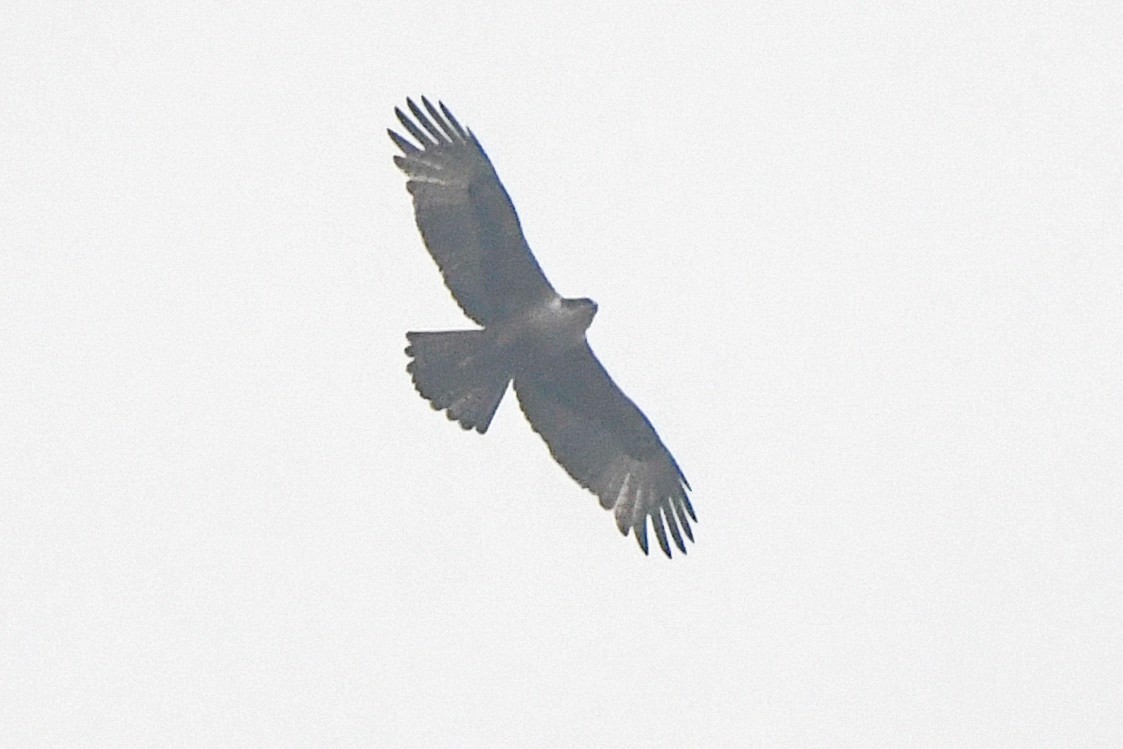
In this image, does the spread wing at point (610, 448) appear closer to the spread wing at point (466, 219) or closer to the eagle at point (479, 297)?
the eagle at point (479, 297)

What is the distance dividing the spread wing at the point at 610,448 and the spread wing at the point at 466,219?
2.73 ft

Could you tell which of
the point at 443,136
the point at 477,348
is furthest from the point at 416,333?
the point at 443,136

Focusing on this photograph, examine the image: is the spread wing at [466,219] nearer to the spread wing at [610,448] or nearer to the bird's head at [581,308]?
the bird's head at [581,308]

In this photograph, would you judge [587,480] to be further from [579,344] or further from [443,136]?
[443,136]

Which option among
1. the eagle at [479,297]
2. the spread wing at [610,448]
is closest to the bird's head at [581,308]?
the eagle at [479,297]

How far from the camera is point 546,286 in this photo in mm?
16016

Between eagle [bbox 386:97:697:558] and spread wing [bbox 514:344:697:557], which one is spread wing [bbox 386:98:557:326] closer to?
eagle [bbox 386:97:697:558]

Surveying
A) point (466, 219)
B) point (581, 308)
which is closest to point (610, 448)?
point (581, 308)

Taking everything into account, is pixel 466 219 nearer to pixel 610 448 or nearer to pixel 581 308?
pixel 581 308

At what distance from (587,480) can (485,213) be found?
241 cm

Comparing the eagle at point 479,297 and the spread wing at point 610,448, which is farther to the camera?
the spread wing at point 610,448

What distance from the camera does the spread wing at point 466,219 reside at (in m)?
15.8

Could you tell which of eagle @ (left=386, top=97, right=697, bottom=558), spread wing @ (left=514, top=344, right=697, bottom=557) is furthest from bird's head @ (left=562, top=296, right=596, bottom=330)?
spread wing @ (left=514, top=344, right=697, bottom=557)

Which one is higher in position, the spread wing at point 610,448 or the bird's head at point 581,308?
the bird's head at point 581,308
